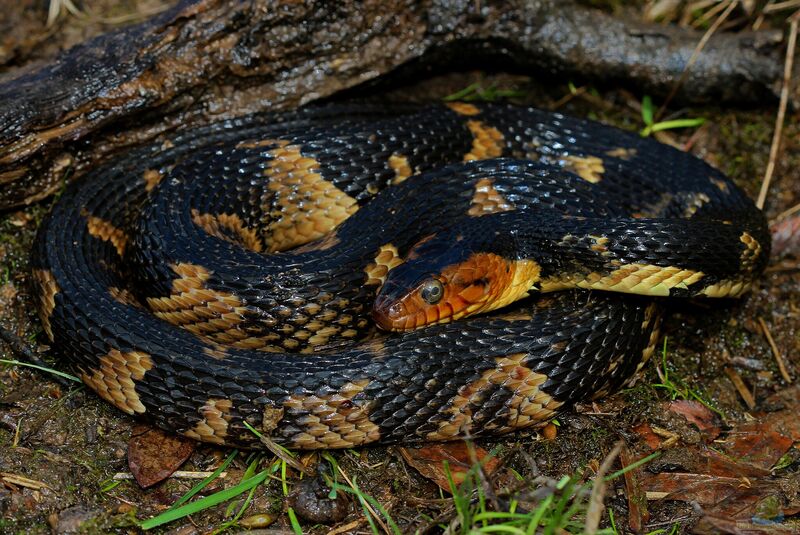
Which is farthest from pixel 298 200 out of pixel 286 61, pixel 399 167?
pixel 286 61

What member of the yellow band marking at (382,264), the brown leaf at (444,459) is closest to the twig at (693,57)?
the yellow band marking at (382,264)

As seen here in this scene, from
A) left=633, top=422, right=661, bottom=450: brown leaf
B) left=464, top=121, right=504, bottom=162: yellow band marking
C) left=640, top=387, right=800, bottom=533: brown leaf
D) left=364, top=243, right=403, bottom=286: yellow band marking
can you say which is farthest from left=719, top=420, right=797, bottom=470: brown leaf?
left=464, top=121, right=504, bottom=162: yellow band marking

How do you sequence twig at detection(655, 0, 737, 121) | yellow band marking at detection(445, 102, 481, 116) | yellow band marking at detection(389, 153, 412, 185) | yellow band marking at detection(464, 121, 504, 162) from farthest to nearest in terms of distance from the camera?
1. twig at detection(655, 0, 737, 121)
2. yellow band marking at detection(445, 102, 481, 116)
3. yellow band marking at detection(464, 121, 504, 162)
4. yellow band marking at detection(389, 153, 412, 185)

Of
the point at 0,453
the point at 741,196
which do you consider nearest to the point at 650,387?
the point at 741,196

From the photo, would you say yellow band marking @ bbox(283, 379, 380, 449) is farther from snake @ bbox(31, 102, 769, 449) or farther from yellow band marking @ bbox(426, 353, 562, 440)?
yellow band marking @ bbox(426, 353, 562, 440)

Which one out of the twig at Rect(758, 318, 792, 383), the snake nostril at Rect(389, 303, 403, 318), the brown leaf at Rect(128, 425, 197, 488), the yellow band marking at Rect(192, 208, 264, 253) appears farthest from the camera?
the twig at Rect(758, 318, 792, 383)

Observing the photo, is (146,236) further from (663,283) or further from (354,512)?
(663,283)
